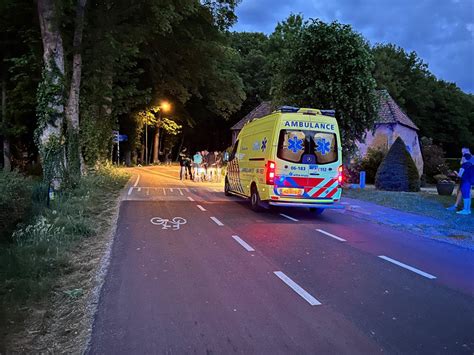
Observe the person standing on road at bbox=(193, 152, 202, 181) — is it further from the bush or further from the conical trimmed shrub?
the bush

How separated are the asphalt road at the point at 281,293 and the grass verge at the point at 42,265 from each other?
0.53 meters

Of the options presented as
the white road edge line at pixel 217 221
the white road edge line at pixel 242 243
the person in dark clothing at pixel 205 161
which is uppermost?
the person in dark clothing at pixel 205 161

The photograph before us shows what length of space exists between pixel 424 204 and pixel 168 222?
9616mm

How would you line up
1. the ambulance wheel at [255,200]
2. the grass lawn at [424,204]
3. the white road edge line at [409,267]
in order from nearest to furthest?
1. the white road edge line at [409,267]
2. the grass lawn at [424,204]
3. the ambulance wheel at [255,200]

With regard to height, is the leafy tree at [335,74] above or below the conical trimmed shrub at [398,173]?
above

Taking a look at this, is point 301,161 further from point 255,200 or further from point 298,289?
point 298,289

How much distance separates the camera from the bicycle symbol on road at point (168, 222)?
34.7 feet

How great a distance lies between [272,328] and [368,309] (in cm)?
136

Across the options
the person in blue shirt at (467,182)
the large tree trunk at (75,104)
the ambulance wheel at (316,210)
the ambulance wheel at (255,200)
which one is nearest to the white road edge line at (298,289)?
the ambulance wheel at (255,200)

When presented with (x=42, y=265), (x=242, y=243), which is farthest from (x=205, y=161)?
(x=42, y=265)

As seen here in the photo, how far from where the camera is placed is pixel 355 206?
15.4 m

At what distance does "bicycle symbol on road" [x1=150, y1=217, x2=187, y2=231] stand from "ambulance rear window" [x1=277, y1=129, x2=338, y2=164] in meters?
3.30

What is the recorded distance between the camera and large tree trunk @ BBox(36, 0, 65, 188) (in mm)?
13781

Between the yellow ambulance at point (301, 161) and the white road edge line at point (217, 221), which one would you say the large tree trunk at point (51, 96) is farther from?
the yellow ambulance at point (301, 161)
